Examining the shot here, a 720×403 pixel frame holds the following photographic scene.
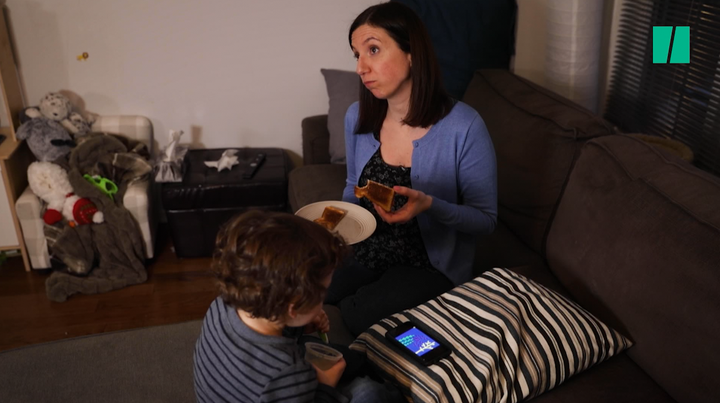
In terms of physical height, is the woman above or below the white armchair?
above

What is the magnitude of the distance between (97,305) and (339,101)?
149 cm

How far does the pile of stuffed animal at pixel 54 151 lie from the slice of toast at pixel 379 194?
163 centimetres

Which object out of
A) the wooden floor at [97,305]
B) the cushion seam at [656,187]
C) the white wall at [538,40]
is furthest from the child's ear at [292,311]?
the white wall at [538,40]

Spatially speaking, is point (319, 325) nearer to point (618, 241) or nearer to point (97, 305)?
point (618, 241)

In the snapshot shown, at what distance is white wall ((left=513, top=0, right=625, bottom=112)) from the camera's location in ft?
9.72

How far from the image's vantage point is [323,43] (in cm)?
321

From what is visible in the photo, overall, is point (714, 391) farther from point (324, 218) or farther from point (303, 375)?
point (324, 218)

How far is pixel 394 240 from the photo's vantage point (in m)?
1.89

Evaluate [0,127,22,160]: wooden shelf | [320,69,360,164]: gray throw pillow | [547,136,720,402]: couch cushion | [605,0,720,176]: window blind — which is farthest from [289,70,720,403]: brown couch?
[0,127,22,160]: wooden shelf

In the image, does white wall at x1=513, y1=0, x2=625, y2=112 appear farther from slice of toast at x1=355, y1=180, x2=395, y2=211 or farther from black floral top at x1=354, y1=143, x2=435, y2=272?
slice of toast at x1=355, y1=180, x2=395, y2=211

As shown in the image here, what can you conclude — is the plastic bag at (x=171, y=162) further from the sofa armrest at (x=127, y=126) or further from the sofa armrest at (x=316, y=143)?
the sofa armrest at (x=316, y=143)

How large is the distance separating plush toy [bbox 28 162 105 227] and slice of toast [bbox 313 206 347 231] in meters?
1.52

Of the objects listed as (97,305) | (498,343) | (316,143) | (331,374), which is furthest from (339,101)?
(331,374)

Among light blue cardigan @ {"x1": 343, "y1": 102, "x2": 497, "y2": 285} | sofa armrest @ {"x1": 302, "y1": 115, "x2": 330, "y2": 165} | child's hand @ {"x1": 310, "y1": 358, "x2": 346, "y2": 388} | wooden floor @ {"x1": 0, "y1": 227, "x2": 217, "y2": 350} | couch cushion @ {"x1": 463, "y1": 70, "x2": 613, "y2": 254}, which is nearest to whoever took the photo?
child's hand @ {"x1": 310, "y1": 358, "x2": 346, "y2": 388}
